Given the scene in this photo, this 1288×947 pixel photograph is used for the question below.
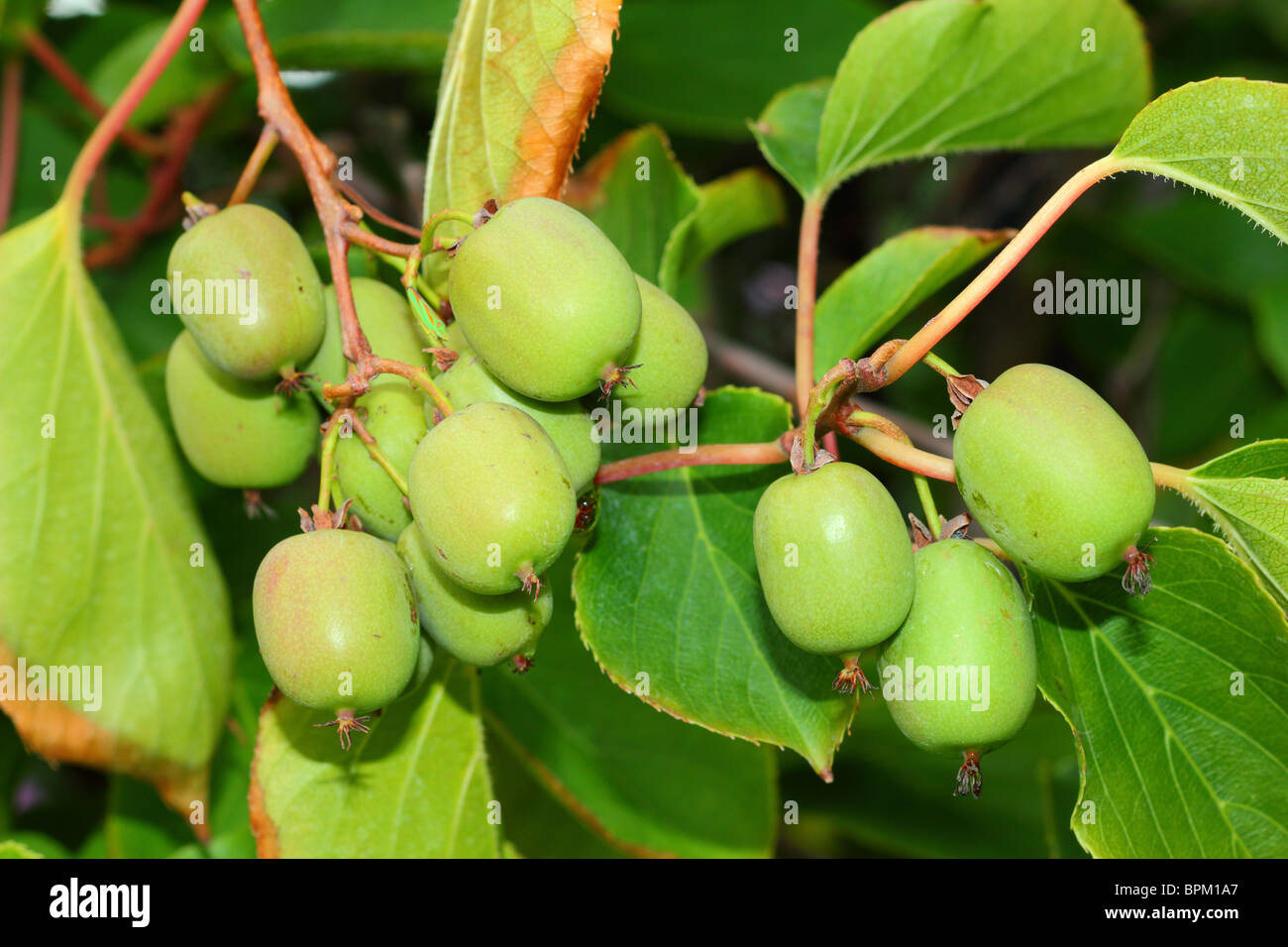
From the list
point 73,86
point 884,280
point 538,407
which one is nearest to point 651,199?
A: point 884,280

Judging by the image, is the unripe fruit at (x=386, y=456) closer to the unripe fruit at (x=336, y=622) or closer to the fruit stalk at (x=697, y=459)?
the unripe fruit at (x=336, y=622)

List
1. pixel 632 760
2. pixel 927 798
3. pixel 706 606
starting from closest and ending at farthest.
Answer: pixel 706 606 → pixel 632 760 → pixel 927 798

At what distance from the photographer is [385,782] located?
1.69m

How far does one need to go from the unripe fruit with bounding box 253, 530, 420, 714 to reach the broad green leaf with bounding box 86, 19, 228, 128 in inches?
65.6

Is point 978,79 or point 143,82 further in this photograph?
point 978,79

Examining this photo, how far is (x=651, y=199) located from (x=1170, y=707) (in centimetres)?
123

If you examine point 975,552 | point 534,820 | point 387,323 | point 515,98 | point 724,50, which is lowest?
point 534,820

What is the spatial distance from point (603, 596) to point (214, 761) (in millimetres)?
1025

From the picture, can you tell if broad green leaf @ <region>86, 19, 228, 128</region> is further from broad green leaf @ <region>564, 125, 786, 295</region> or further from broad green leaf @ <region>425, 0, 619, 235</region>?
broad green leaf @ <region>425, 0, 619, 235</region>

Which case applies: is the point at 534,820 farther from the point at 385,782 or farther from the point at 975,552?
the point at 975,552

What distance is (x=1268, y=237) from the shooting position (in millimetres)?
3320

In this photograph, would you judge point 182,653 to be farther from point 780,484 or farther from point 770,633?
point 780,484

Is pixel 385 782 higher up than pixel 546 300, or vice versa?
pixel 546 300
